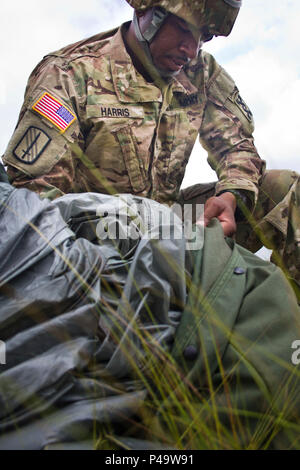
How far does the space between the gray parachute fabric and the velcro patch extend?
68 centimetres

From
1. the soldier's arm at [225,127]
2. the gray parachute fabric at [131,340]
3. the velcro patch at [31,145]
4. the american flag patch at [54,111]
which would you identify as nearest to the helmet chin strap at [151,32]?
the soldier's arm at [225,127]

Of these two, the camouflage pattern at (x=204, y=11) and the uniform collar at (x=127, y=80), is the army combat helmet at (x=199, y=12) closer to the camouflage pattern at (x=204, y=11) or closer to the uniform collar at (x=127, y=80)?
the camouflage pattern at (x=204, y=11)

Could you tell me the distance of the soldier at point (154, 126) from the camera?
164 centimetres

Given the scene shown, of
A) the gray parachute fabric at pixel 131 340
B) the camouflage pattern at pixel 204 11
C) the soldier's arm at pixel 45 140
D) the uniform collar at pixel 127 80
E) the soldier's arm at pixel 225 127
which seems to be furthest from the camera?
the soldier's arm at pixel 225 127

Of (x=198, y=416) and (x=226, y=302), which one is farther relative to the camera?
→ (x=226, y=302)

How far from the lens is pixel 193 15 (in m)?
1.73

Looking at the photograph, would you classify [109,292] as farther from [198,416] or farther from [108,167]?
[108,167]

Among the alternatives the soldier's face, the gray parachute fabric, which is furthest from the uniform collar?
the gray parachute fabric

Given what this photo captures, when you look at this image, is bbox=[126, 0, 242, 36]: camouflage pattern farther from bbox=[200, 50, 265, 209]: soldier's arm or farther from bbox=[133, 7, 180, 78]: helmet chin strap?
bbox=[200, 50, 265, 209]: soldier's arm

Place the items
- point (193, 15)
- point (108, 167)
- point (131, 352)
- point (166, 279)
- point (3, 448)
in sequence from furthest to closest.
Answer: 1. point (108, 167)
2. point (193, 15)
3. point (166, 279)
4. point (131, 352)
5. point (3, 448)

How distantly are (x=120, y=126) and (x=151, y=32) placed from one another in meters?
0.50

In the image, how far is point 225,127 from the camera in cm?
232
